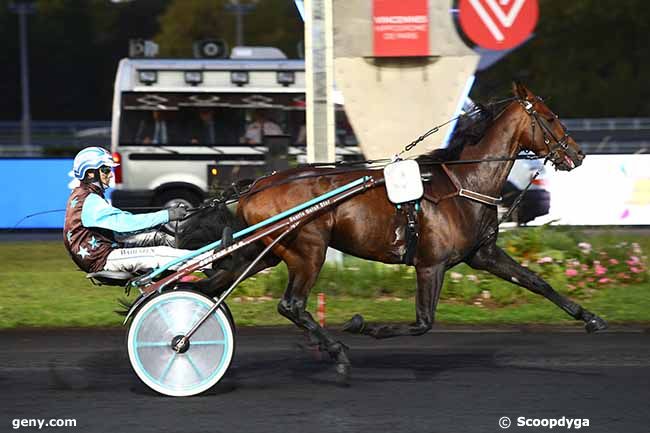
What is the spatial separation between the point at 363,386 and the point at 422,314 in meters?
0.60

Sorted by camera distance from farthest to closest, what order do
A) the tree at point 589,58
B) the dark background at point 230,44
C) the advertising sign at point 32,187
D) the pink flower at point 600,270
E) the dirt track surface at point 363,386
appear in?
the dark background at point 230,44 → the tree at point 589,58 → the advertising sign at point 32,187 → the pink flower at point 600,270 → the dirt track surface at point 363,386

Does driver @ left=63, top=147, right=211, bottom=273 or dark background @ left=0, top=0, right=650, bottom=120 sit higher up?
driver @ left=63, top=147, right=211, bottom=273

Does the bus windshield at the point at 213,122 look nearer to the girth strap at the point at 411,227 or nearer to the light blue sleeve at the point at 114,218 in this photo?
the girth strap at the point at 411,227

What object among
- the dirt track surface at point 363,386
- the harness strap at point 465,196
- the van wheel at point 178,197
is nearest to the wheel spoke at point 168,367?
the dirt track surface at point 363,386

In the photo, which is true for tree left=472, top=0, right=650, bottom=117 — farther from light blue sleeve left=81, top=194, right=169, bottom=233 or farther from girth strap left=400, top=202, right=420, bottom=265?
light blue sleeve left=81, top=194, right=169, bottom=233

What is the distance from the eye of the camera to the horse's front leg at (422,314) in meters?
7.49

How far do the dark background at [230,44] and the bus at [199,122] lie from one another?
22299 mm

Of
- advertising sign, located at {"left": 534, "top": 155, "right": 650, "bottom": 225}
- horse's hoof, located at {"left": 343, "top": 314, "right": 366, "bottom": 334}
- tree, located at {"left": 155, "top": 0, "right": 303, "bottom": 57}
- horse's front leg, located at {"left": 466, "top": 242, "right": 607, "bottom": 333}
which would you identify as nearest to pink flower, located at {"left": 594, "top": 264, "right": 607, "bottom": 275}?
horse's front leg, located at {"left": 466, "top": 242, "right": 607, "bottom": 333}

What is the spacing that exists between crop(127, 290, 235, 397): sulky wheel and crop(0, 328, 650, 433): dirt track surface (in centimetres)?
12

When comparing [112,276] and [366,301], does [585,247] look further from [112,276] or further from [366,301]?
[112,276]

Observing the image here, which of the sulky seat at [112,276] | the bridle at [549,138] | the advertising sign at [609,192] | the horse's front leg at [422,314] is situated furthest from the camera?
the advertising sign at [609,192]

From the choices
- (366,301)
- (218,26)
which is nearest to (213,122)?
(366,301)

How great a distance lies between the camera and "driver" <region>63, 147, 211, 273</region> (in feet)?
23.9

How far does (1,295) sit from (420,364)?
16.6 feet
